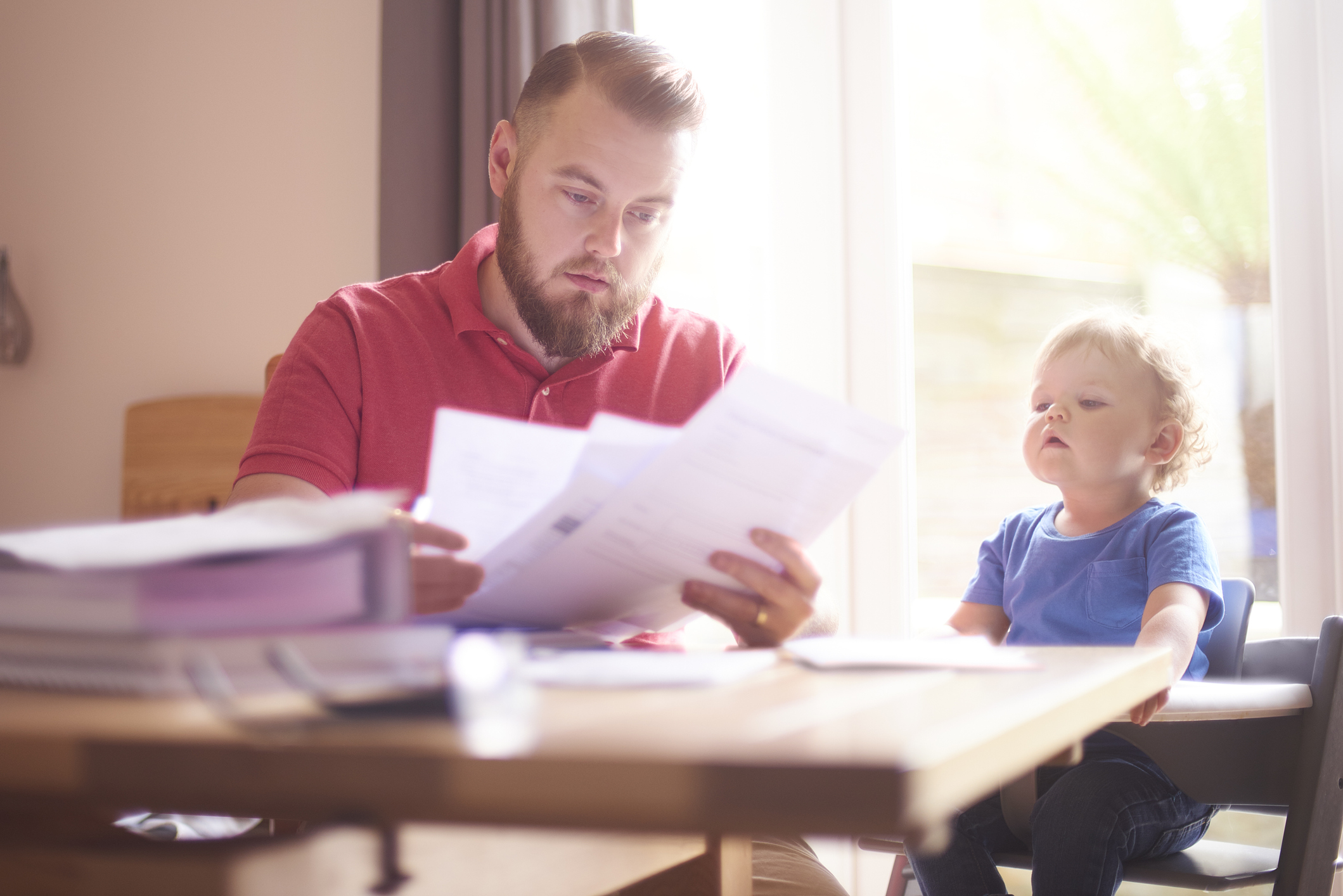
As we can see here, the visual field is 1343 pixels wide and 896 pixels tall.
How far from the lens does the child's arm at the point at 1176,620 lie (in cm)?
128

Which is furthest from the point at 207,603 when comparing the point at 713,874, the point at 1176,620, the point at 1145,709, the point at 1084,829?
the point at 1176,620

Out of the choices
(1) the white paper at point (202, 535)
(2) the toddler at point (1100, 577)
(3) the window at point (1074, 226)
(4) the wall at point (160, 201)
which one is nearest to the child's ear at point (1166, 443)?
(2) the toddler at point (1100, 577)

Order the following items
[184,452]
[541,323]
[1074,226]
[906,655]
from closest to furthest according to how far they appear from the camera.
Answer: [906,655] → [541,323] → [1074,226] → [184,452]

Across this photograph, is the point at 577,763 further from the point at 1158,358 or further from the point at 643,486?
the point at 1158,358

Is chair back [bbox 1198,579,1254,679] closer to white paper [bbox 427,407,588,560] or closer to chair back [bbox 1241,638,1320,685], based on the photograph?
chair back [bbox 1241,638,1320,685]

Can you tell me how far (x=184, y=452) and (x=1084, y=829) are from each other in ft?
6.71

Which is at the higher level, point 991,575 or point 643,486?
point 643,486

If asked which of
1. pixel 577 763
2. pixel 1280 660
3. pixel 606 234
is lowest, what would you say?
pixel 1280 660

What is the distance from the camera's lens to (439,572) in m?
0.62

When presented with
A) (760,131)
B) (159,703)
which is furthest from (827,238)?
(159,703)

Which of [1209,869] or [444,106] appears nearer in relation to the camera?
[1209,869]

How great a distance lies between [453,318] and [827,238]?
1.17m

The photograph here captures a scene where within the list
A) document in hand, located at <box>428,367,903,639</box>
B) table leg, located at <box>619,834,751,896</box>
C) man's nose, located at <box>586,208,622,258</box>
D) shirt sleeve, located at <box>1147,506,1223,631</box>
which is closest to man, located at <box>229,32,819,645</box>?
man's nose, located at <box>586,208,622,258</box>

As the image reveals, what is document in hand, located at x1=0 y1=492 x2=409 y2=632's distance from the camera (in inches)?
16.8
